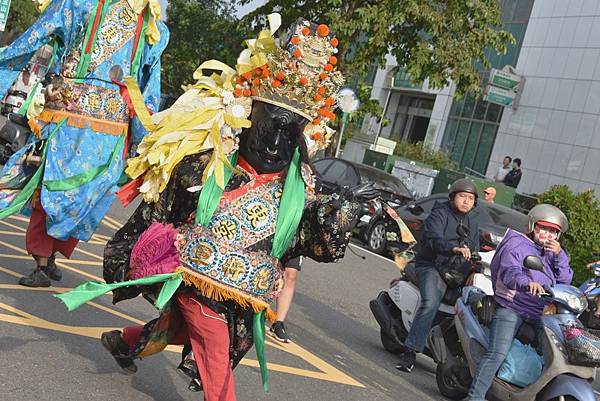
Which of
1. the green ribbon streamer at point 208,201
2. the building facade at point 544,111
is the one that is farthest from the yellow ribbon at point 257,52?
the building facade at point 544,111

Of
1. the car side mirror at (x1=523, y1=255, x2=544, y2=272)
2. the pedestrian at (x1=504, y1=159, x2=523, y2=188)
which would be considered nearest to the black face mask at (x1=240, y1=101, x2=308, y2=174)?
the car side mirror at (x1=523, y1=255, x2=544, y2=272)

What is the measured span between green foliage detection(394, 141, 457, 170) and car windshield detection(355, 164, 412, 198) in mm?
12507

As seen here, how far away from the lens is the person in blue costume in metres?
6.59

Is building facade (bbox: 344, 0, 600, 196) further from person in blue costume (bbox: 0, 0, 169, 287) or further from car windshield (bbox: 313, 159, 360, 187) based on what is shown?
person in blue costume (bbox: 0, 0, 169, 287)

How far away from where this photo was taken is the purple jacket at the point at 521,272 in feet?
21.2

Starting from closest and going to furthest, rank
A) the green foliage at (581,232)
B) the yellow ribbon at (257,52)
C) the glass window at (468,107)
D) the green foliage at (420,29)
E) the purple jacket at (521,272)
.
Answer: the yellow ribbon at (257,52), the purple jacket at (521,272), the green foliage at (581,232), the green foliage at (420,29), the glass window at (468,107)

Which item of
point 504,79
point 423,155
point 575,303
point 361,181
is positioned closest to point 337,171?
point 361,181

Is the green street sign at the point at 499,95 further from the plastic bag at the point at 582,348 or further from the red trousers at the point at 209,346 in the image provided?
the red trousers at the point at 209,346

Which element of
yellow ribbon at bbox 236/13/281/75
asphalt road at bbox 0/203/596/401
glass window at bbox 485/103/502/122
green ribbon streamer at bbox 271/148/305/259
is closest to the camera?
green ribbon streamer at bbox 271/148/305/259

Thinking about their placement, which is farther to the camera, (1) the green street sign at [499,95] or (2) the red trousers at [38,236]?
(1) the green street sign at [499,95]

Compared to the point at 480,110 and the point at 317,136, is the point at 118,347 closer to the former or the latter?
the point at 317,136

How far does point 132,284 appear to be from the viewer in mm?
4367

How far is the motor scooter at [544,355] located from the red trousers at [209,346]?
257 cm

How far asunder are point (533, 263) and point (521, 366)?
81 cm
